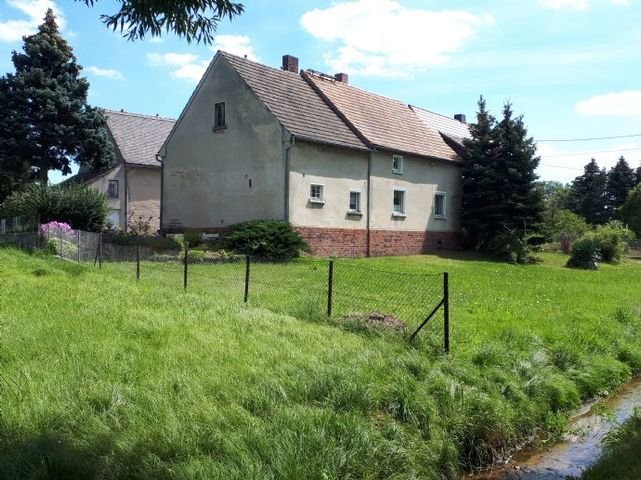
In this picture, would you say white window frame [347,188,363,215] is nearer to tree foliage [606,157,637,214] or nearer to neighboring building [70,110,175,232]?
neighboring building [70,110,175,232]

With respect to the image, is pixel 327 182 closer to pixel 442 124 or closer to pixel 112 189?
pixel 442 124

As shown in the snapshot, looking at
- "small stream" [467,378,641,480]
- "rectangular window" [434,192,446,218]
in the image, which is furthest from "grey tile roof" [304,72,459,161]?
"small stream" [467,378,641,480]

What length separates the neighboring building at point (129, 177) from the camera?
3575 cm

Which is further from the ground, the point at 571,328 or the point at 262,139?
the point at 262,139

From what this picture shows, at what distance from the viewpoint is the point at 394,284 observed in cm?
1411

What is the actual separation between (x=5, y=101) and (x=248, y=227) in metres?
16.0

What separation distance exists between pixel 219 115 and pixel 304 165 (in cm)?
517

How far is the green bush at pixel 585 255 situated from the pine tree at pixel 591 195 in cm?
4451

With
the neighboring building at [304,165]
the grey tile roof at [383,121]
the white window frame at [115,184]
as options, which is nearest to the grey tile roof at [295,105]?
the neighboring building at [304,165]

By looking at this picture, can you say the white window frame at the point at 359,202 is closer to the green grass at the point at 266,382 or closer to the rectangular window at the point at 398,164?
the rectangular window at the point at 398,164

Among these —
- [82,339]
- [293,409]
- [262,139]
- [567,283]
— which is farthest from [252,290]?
[262,139]

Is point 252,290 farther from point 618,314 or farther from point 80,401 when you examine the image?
point 618,314

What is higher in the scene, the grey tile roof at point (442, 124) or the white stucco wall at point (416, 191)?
the grey tile roof at point (442, 124)

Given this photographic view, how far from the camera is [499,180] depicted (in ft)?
97.9
